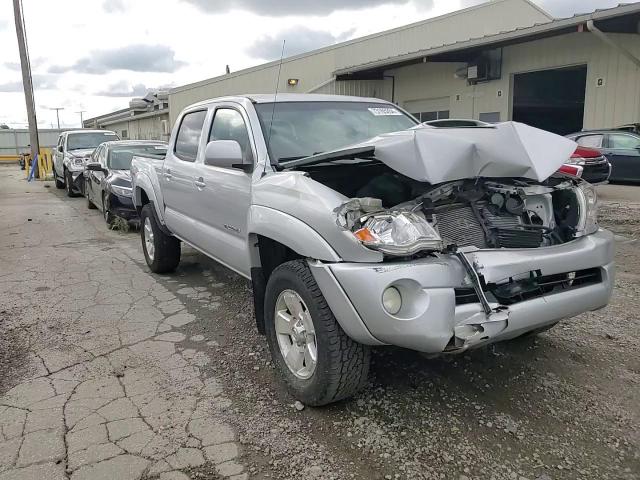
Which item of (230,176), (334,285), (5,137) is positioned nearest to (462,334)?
(334,285)

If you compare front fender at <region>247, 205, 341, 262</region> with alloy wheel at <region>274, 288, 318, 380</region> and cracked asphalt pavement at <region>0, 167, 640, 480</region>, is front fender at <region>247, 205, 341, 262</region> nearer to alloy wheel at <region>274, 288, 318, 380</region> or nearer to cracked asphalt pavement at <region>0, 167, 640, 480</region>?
alloy wheel at <region>274, 288, 318, 380</region>

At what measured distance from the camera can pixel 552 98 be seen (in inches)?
771

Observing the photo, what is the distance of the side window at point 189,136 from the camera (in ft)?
16.8

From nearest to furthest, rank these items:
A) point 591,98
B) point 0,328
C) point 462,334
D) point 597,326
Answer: point 462,334 → point 597,326 → point 0,328 → point 591,98

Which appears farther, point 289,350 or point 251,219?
point 251,219

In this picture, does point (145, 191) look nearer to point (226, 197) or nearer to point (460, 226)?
point (226, 197)

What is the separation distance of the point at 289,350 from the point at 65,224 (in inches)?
346

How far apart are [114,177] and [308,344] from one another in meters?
7.81

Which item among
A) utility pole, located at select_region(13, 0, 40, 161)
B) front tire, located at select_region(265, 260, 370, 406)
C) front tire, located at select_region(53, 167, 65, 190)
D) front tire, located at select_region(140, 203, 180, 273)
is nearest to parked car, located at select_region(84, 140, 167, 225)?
front tire, located at select_region(140, 203, 180, 273)

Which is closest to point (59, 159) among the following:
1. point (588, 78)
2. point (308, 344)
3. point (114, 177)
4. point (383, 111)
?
point (114, 177)

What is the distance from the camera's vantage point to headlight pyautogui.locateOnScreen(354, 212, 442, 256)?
2.74 metres

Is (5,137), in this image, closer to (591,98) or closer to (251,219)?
(591,98)

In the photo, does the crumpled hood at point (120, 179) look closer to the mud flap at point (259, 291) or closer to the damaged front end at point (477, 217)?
the mud flap at point (259, 291)

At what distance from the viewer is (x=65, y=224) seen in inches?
423
